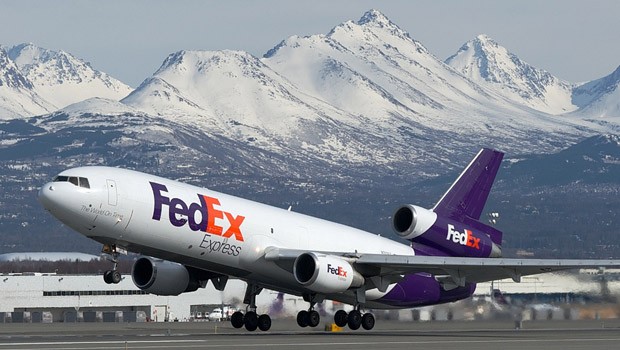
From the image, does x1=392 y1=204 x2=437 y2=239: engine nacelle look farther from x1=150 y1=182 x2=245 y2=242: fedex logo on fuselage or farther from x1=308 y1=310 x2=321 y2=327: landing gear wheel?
x1=150 y1=182 x2=245 y2=242: fedex logo on fuselage

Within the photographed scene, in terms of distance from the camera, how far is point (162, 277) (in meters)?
67.8

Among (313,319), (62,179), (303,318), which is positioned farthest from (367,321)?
(62,179)

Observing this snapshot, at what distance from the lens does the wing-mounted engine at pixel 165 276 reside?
67.8 meters

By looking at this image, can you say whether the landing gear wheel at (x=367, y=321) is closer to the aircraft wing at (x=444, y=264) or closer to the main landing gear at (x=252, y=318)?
the aircraft wing at (x=444, y=264)

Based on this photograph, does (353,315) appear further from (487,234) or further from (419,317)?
(419,317)

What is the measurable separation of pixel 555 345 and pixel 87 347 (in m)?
18.2

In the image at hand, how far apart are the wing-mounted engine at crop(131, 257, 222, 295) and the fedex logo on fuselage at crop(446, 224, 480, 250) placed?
12.1 meters

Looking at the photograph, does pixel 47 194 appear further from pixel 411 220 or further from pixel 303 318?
pixel 411 220

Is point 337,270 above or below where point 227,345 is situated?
above

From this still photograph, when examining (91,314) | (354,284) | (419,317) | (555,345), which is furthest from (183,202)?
(91,314)

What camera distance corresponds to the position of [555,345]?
56.5 metres

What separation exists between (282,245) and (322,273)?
3.30 metres

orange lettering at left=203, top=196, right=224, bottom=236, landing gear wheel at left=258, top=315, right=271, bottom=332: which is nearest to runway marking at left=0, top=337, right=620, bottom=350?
orange lettering at left=203, top=196, right=224, bottom=236

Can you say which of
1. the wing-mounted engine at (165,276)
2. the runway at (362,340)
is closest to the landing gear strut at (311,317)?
the runway at (362,340)
